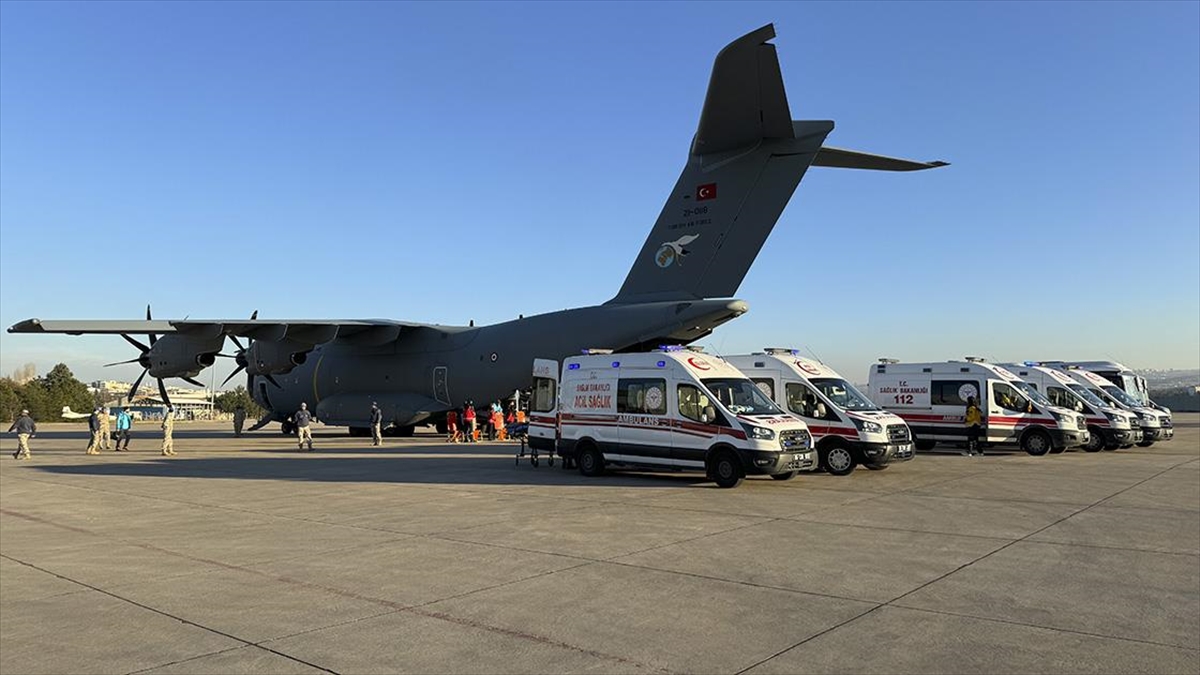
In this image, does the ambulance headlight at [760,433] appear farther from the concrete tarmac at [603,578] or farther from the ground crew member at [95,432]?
the ground crew member at [95,432]

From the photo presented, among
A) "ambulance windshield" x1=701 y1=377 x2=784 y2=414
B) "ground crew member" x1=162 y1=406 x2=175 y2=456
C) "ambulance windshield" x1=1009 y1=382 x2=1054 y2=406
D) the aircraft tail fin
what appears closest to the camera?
"ambulance windshield" x1=701 y1=377 x2=784 y2=414

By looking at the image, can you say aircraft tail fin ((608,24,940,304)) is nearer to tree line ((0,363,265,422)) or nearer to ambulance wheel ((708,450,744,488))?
ambulance wheel ((708,450,744,488))

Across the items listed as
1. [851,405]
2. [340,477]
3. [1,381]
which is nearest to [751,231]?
[851,405]

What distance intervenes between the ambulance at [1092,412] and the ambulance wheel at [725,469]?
44.2ft

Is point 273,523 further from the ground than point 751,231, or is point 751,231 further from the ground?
point 751,231

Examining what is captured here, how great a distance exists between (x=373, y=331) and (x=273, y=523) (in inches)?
735

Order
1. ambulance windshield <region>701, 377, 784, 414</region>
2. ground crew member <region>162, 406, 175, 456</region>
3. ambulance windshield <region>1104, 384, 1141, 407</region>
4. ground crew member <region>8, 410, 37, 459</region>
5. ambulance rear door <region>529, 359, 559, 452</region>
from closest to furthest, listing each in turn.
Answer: ambulance windshield <region>701, 377, 784, 414</region>, ambulance rear door <region>529, 359, 559, 452</region>, ground crew member <region>8, 410, 37, 459</region>, ground crew member <region>162, 406, 175, 456</region>, ambulance windshield <region>1104, 384, 1141, 407</region>

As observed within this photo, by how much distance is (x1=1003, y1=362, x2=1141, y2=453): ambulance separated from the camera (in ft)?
76.5

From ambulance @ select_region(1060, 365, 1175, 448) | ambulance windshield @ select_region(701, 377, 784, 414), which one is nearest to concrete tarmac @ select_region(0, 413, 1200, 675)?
ambulance windshield @ select_region(701, 377, 784, 414)

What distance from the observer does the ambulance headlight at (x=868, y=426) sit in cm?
1593

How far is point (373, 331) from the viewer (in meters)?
28.7

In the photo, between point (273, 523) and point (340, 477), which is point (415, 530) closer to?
point (273, 523)

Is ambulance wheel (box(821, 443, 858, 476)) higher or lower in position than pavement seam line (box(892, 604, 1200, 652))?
higher

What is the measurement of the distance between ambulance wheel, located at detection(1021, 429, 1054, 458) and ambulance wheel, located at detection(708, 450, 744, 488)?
38.5ft
